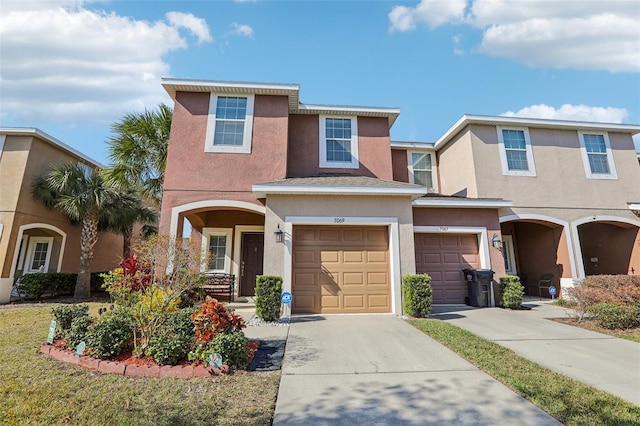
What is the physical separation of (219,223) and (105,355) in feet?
25.9

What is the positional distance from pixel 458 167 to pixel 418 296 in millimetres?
7282

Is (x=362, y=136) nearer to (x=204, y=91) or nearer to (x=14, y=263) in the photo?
(x=204, y=91)

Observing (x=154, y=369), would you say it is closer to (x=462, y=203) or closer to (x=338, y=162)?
(x=338, y=162)

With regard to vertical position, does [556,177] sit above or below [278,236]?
above

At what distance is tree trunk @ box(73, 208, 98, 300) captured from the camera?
1252 centimetres

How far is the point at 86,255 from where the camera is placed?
41.2 ft

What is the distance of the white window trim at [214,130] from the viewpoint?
10078 millimetres

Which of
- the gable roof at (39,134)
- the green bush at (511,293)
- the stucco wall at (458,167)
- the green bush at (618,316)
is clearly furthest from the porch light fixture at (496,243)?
the gable roof at (39,134)

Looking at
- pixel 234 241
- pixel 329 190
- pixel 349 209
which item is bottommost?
pixel 234 241

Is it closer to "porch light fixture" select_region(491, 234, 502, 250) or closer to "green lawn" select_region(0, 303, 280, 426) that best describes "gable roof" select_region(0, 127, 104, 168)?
"green lawn" select_region(0, 303, 280, 426)

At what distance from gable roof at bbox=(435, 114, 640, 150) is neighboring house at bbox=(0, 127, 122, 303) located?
1828 cm

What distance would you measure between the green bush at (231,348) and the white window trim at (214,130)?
6.98m

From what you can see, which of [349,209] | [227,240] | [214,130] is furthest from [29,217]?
[349,209]

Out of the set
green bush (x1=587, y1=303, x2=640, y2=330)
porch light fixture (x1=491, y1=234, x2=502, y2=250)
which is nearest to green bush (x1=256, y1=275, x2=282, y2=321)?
porch light fixture (x1=491, y1=234, x2=502, y2=250)
